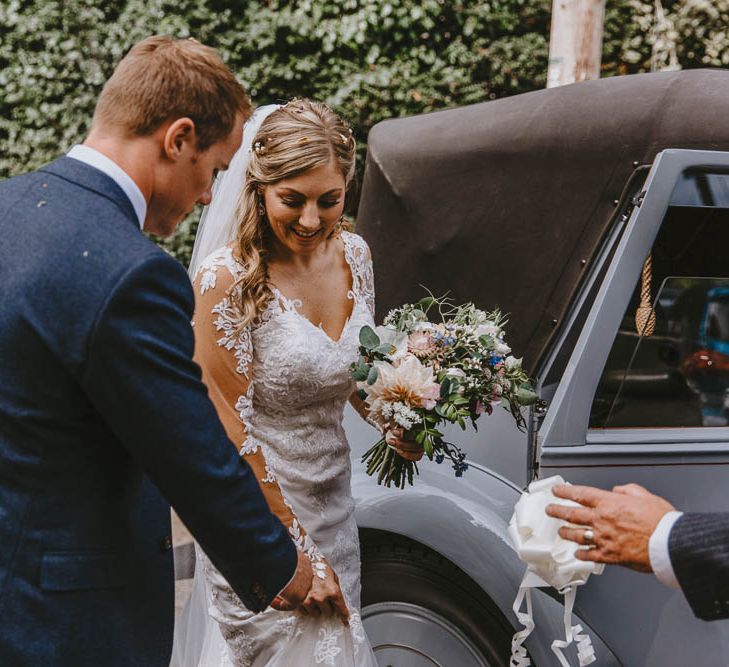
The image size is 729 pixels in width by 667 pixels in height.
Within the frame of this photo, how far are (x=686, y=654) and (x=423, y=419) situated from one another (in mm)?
872

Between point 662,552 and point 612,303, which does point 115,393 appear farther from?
point 612,303

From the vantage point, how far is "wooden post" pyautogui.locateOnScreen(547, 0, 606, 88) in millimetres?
5617

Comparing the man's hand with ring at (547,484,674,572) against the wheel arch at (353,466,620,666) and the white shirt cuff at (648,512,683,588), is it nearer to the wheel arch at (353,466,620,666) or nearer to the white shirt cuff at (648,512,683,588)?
the white shirt cuff at (648,512,683,588)

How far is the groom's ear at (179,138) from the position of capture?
1.59 meters

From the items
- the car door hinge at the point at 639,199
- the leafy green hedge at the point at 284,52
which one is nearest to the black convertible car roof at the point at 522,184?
the car door hinge at the point at 639,199

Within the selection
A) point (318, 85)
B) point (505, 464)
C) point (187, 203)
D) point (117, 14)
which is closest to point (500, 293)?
point (505, 464)

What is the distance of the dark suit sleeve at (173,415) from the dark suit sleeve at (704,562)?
0.80 metres

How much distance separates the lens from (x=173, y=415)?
59.1 inches

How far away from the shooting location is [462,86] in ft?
26.0

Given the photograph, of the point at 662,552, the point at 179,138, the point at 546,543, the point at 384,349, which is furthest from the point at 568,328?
the point at 179,138

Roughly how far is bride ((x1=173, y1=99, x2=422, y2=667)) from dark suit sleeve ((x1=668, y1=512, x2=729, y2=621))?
0.85 meters

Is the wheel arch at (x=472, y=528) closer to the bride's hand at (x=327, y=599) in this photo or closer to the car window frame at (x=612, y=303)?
the car window frame at (x=612, y=303)

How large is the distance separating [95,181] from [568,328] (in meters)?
1.51

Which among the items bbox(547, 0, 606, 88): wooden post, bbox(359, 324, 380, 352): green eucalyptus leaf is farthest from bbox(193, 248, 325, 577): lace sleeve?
bbox(547, 0, 606, 88): wooden post
